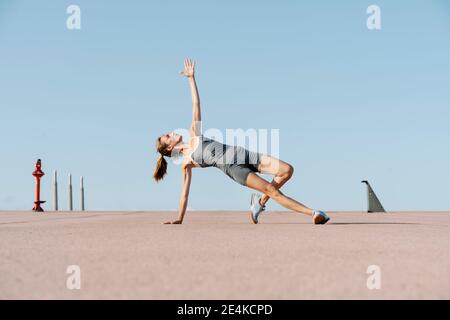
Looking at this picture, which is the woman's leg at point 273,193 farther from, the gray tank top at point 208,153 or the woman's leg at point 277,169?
the gray tank top at point 208,153

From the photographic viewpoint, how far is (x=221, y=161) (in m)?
7.11

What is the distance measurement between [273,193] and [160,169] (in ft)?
5.00

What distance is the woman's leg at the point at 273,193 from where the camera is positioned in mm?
6859

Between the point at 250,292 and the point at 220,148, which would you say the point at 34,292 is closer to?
the point at 250,292

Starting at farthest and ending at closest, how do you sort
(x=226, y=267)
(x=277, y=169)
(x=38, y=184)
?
(x=38, y=184), (x=277, y=169), (x=226, y=267)

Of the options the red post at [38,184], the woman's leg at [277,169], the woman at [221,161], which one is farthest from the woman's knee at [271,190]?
the red post at [38,184]

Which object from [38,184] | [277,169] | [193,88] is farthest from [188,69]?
[38,184]

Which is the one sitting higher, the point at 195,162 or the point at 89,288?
the point at 195,162

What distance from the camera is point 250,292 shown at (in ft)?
7.43

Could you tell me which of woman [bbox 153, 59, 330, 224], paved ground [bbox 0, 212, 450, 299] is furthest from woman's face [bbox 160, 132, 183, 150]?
paved ground [bbox 0, 212, 450, 299]

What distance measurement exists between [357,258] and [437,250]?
84 centimetres

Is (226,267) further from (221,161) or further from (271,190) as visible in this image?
(221,161)

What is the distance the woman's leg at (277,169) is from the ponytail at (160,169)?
4.04 feet
